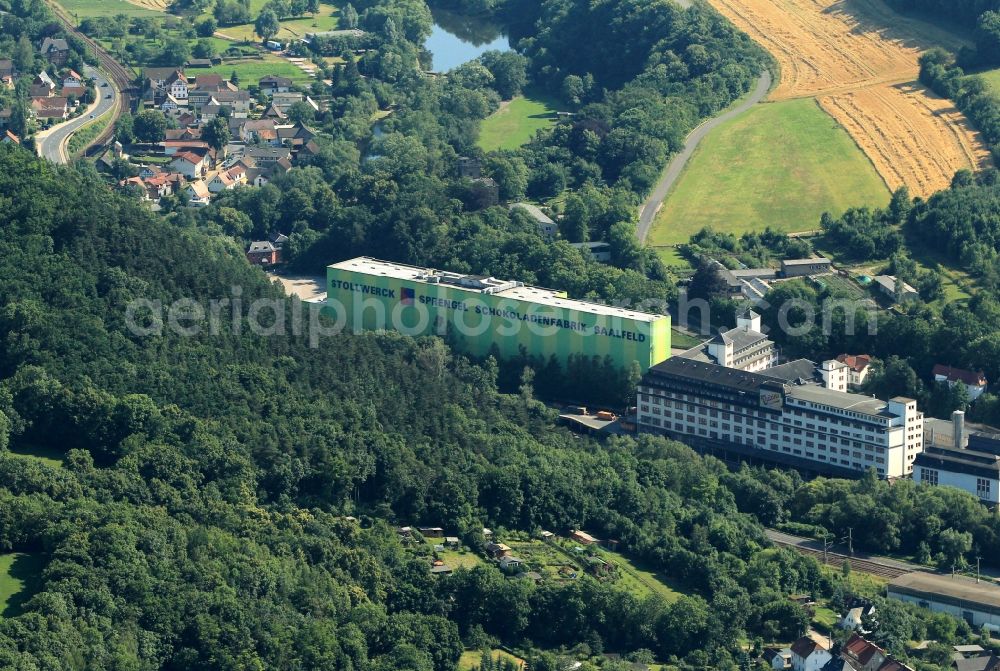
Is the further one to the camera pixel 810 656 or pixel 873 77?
pixel 873 77

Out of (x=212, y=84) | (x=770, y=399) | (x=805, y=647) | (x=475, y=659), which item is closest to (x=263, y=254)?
(x=212, y=84)

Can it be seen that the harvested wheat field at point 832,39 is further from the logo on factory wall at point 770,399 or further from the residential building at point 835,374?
the logo on factory wall at point 770,399

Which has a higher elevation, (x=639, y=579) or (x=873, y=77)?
(x=639, y=579)

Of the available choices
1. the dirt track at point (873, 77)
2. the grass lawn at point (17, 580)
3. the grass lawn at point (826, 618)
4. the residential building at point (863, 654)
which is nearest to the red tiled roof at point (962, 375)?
the grass lawn at point (826, 618)

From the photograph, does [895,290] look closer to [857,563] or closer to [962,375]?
[962,375]

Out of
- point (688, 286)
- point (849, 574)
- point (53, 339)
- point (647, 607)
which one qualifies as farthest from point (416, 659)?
point (688, 286)

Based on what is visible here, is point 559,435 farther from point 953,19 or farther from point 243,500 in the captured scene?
point 953,19
